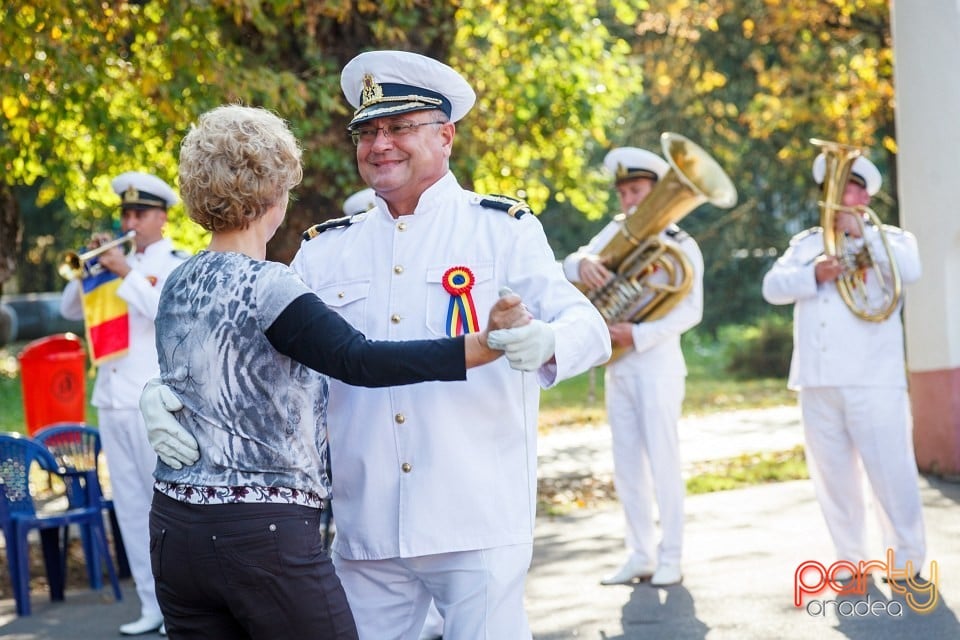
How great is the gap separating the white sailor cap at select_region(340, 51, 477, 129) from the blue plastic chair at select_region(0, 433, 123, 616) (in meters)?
4.30

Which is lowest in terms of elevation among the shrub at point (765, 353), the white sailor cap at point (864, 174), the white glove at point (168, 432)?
the shrub at point (765, 353)

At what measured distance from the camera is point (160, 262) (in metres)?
6.95

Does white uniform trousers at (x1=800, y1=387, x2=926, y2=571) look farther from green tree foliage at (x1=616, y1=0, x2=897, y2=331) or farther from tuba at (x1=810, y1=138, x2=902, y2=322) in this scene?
green tree foliage at (x1=616, y1=0, x2=897, y2=331)

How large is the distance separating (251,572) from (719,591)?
14.1 ft

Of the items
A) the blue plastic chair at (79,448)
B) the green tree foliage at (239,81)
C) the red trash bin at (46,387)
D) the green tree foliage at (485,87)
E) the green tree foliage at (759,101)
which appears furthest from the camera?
the green tree foliage at (759,101)

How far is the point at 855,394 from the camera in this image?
662 centimetres

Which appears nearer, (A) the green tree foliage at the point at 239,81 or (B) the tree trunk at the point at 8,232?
(A) the green tree foliage at the point at 239,81

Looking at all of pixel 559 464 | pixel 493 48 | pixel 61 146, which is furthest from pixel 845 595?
pixel 493 48

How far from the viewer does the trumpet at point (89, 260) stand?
6.83 meters

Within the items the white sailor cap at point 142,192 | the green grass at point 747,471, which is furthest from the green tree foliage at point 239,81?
the green grass at point 747,471

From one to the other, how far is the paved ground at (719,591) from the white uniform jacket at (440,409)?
2.78 m

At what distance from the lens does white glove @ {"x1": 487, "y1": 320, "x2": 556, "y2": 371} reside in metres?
3.00

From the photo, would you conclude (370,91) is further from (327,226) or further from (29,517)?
(29,517)

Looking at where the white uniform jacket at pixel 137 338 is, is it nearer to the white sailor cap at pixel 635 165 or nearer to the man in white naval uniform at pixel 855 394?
the white sailor cap at pixel 635 165
